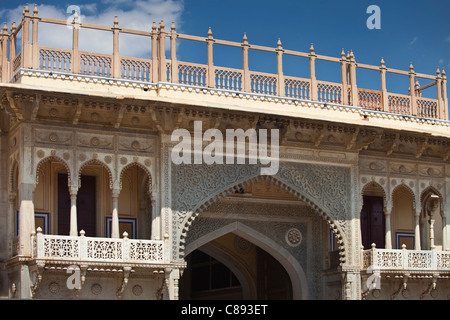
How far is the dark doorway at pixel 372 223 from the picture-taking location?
16.2 meters

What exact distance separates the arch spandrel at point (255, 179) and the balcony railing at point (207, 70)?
1.21m

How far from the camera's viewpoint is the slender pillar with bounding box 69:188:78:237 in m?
13.0

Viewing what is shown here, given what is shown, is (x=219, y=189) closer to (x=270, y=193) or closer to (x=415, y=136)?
(x=270, y=193)

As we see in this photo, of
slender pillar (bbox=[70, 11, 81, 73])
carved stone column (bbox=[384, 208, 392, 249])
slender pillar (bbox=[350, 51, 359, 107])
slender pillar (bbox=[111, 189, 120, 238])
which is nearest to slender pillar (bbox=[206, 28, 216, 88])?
slender pillar (bbox=[70, 11, 81, 73])

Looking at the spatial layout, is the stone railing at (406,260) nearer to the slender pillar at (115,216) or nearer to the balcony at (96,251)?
the balcony at (96,251)

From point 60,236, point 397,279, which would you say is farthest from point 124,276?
point 397,279

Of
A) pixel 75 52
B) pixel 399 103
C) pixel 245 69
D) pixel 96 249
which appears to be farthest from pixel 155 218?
pixel 399 103

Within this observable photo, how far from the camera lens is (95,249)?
13.0m

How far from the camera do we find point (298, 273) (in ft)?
51.7

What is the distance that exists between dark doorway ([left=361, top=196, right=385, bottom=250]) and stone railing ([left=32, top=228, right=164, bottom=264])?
4.38 meters

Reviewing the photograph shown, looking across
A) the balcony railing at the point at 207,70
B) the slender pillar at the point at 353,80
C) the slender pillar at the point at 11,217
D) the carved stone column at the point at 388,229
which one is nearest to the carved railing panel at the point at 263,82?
the balcony railing at the point at 207,70

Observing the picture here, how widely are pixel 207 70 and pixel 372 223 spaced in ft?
14.2

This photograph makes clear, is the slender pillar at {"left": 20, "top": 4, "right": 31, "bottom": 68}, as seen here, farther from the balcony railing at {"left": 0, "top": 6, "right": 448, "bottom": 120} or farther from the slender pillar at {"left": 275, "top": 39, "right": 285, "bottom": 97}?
the slender pillar at {"left": 275, "top": 39, "right": 285, "bottom": 97}
